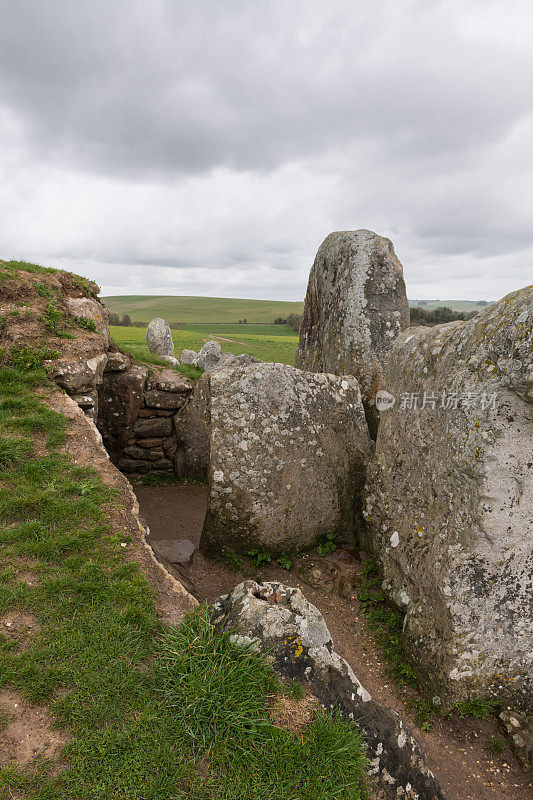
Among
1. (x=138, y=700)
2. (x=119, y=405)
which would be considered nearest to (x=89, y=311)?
(x=119, y=405)

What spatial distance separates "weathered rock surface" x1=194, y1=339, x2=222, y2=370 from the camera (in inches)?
944

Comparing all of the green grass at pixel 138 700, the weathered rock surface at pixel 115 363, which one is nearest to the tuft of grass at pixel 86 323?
the weathered rock surface at pixel 115 363

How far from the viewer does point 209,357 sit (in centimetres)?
2452

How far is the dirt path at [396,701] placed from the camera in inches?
198

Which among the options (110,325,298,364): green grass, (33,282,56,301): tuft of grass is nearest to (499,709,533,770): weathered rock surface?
(33,282,56,301): tuft of grass

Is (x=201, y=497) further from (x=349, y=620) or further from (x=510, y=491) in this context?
(x=510, y=491)

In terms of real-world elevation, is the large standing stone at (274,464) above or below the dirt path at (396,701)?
above

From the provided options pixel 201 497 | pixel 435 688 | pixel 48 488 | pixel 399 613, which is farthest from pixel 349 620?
pixel 201 497

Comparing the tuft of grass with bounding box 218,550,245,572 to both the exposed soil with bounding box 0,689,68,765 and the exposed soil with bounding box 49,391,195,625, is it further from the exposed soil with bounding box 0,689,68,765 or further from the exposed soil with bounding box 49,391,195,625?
the exposed soil with bounding box 0,689,68,765

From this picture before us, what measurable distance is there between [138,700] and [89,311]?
9522mm

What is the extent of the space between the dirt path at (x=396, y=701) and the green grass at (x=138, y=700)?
182cm

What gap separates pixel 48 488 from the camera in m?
6.49

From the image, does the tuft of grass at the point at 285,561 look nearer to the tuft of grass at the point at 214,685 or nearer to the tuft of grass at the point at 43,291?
the tuft of grass at the point at 214,685

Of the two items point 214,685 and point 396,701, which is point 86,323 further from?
point 396,701
